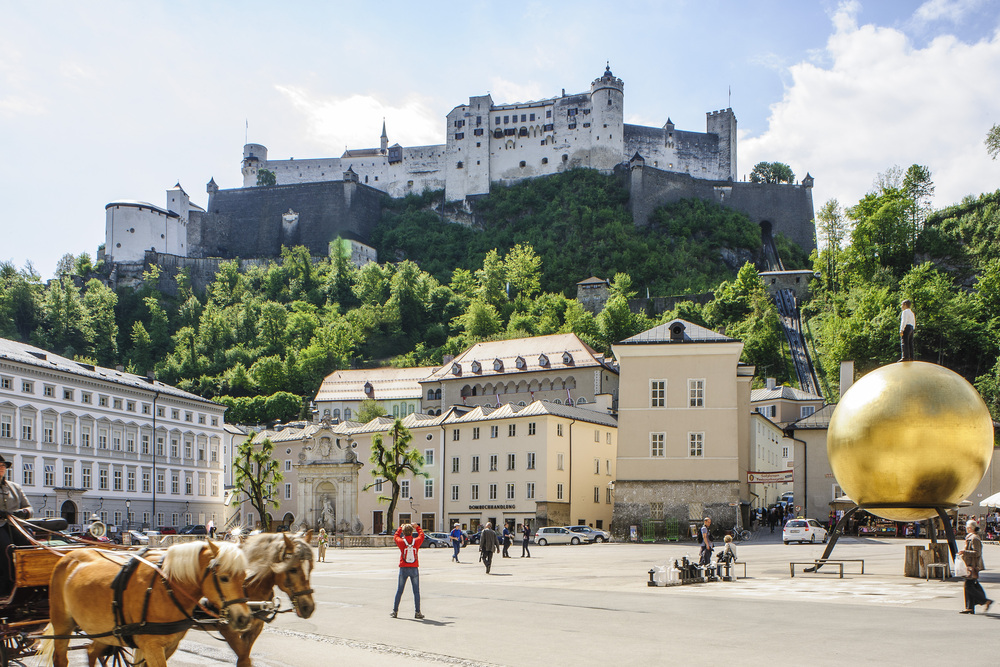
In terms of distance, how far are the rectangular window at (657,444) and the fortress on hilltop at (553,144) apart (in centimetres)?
9277

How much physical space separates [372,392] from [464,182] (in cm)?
6201

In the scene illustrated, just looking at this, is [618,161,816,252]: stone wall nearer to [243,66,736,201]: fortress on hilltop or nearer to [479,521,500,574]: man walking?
[243,66,736,201]: fortress on hilltop

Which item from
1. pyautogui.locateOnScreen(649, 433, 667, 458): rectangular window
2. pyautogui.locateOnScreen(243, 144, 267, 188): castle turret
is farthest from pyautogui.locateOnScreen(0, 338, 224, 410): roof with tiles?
pyautogui.locateOnScreen(243, 144, 267, 188): castle turret

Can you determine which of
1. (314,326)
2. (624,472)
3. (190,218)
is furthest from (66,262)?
(624,472)

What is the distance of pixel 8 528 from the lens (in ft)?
31.3

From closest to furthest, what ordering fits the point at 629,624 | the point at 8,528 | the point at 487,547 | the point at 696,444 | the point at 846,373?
the point at 8,528
the point at 629,624
the point at 487,547
the point at 696,444
the point at 846,373

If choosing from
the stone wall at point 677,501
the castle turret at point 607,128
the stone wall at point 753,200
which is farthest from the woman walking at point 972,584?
the castle turret at point 607,128

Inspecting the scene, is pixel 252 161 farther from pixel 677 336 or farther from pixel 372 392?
pixel 677 336

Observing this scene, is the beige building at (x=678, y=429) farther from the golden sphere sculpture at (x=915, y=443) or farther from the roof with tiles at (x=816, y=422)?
the golden sphere sculpture at (x=915, y=443)

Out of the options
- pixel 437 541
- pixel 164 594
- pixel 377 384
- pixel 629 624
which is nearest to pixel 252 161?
pixel 377 384

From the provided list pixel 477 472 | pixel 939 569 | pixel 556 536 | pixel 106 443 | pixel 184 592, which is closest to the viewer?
pixel 184 592

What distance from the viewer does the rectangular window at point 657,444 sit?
146 feet

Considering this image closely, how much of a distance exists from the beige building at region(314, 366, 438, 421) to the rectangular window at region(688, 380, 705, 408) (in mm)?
40493

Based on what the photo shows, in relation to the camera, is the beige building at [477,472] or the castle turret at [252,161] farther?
the castle turret at [252,161]
